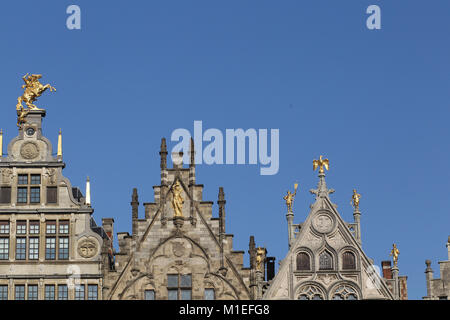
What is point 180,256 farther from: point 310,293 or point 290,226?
point 310,293

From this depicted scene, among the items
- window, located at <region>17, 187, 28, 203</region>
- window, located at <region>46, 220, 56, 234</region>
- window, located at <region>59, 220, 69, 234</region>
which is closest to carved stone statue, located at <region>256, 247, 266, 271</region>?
window, located at <region>59, 220, 69, 234</region>

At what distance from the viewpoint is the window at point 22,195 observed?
5816 centimetres

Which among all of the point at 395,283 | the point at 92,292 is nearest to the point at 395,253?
the point at 395,283

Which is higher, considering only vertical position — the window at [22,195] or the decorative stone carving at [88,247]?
the window at [22,195]

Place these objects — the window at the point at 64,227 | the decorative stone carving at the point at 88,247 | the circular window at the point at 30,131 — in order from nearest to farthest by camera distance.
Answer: the decorative stone carving at the point at 88,247
the window at the point at 64,227
the circular window at the point at 30,131

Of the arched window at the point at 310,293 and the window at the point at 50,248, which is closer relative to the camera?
the arched window at the point at 310,293

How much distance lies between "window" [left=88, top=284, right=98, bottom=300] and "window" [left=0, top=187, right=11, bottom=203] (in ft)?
18.8

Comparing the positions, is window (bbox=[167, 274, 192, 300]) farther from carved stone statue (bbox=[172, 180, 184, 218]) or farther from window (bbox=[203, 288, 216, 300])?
carved stone statue (bbox=[172, 180, 184, 218])

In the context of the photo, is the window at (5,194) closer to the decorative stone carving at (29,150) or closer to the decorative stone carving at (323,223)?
the decorative stone carving at (29,150)

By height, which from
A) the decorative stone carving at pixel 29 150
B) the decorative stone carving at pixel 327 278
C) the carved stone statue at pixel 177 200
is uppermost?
the decorative stone carving at pixel 29 150

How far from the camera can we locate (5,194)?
58281 millimetres

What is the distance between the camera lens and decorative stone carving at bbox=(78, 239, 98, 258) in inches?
2261

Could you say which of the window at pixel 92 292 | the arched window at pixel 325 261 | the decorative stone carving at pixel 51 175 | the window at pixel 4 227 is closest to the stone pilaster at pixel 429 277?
the arched window at pixel 325 261
